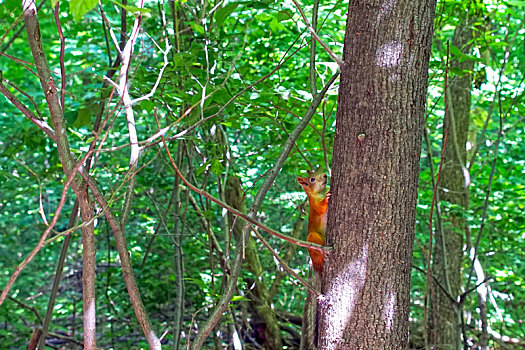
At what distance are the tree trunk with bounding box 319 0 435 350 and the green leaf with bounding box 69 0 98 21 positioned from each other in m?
0.92

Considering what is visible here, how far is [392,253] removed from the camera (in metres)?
1.58

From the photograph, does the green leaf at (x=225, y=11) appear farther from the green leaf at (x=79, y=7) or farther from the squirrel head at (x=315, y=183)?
the green leaf at (x=79, y=7)

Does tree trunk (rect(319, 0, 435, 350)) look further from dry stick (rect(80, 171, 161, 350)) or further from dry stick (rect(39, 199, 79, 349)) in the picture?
dry stick (rect(39, 199, 79, 349))

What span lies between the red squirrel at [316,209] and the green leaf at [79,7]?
4.26 ft

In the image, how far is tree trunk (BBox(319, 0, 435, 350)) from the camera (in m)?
1.57

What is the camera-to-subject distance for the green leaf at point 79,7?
97 cm

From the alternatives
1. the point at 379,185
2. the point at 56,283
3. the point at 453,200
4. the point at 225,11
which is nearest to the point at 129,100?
the point at 225,11

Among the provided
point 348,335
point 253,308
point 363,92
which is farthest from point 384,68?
point 253,308

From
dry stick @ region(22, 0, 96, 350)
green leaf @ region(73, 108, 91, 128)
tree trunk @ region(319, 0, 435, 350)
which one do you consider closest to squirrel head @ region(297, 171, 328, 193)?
tree trunk @ region(319, 0, 435, 350)

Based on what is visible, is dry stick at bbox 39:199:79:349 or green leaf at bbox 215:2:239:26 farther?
dry stick at bbox 39:199:79:349

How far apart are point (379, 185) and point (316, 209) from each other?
651 millimetres

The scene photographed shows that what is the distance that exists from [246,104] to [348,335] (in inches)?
59.0

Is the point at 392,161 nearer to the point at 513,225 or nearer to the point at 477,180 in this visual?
the point at 513,225

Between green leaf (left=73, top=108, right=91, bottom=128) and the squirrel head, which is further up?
green leaf (left=73, top=108, right=91, bottom=128)
